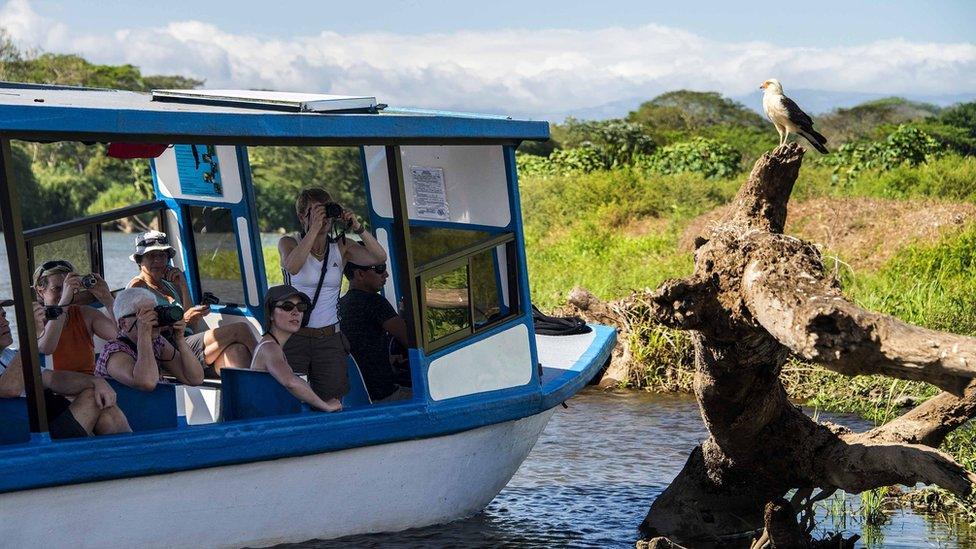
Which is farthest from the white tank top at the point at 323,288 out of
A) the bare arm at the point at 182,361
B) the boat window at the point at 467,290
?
the bare arm at the point at 182,361

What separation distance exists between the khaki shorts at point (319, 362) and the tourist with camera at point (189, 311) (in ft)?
1.52

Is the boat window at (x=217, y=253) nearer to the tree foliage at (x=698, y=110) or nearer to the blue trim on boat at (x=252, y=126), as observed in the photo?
the blue trim on boat at (x=252, y=126)

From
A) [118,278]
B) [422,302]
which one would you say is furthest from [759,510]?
[118,278]

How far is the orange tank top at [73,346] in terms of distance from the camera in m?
6.09

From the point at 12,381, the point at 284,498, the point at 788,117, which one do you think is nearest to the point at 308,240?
the point at 284,498

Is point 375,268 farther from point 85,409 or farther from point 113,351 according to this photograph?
point 85,409

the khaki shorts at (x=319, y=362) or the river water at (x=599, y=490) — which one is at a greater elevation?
the khaki shorts at (x=319, y=362)

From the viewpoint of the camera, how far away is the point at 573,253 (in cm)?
1898

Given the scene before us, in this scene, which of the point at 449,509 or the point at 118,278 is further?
the point at 118,278

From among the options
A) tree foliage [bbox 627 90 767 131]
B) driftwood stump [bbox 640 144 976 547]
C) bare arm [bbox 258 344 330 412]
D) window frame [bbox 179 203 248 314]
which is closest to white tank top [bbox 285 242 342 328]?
bare arm [bbox 258 344 330 412]

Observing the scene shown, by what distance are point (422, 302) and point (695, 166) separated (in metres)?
21.4

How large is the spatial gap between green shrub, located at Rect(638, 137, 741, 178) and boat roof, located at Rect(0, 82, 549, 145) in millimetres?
20347

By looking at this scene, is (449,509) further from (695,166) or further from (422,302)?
(695,166)

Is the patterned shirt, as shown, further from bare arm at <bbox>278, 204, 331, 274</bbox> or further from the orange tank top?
bare arm at <bbox>278, 204, 331, 274</bbox>
